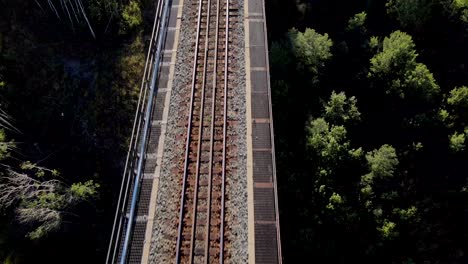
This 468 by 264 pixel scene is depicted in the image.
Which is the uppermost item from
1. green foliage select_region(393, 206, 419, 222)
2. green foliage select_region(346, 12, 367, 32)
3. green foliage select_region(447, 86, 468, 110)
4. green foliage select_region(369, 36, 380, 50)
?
green foliage select_region(346, 12, 367, 32)

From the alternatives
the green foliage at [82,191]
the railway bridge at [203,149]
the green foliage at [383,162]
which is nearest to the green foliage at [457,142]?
the green foliage at [383,162]

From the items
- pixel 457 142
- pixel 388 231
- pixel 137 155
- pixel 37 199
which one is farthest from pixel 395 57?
pixel 37 199

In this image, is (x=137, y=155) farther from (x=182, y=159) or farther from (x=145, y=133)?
(x=182, y=159)

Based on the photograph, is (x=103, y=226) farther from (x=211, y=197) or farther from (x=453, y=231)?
(x=453, y=231)

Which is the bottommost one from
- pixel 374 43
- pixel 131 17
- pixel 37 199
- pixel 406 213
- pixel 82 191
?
pixel 406 213

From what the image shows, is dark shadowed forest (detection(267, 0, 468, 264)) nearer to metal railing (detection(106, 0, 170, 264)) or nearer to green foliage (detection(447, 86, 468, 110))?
green foliage (detection(447, 86, 468, 110))

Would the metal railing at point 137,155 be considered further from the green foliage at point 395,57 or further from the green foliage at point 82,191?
the green foliage at point 395,57

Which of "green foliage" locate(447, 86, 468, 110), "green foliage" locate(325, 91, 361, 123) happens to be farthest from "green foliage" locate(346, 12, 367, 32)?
"green foliage" locate(447, 86, 468, 110)
